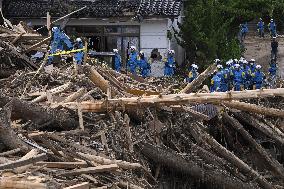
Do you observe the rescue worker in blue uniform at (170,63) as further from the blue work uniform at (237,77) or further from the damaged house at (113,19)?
the blue work uniform at (237,77)

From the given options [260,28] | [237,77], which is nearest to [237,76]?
[237,77]

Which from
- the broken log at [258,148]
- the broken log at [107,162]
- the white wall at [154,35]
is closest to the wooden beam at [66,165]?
the broken log at [107,162]

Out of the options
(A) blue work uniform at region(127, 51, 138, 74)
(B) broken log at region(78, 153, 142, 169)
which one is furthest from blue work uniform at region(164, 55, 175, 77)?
(B) broken log at region(78, 153, 142, 169)

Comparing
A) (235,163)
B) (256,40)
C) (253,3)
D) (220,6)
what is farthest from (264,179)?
(256,40)

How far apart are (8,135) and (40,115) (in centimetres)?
134

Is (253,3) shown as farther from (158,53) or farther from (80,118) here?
(80,118)

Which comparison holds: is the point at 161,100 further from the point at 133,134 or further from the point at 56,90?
the point at 56,90

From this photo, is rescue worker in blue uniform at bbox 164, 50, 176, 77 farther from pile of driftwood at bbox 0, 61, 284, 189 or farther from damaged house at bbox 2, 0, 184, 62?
pile of driftwood at bbox 0, 61, 284, 189

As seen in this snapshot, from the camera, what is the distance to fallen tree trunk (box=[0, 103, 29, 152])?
734 cm

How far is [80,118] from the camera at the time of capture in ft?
29.6

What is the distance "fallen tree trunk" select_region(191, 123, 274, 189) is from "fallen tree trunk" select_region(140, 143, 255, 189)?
283 mm

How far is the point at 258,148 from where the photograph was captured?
34.1ft

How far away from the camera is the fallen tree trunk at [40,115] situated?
851 cm

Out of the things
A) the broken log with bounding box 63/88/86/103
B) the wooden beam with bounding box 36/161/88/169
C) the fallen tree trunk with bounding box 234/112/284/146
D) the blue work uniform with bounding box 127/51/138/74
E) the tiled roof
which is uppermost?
the tiled roof
